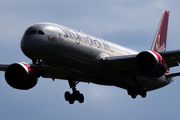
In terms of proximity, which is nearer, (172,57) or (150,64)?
(150,64)

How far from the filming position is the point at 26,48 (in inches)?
1268

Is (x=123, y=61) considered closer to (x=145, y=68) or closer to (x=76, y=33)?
(x=145, y=68)

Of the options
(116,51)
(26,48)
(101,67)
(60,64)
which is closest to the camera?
(26,48)

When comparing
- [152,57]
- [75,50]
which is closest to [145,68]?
[152,57]

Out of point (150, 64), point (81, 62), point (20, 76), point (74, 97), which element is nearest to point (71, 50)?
point (81, 62)

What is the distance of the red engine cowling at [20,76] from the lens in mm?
40328

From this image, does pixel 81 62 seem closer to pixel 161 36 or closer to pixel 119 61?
pixel 119 61

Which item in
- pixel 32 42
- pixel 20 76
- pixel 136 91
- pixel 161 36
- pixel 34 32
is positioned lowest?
pixel 32 42

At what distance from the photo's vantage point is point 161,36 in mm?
52500

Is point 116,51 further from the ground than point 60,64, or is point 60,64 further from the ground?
point 116,51

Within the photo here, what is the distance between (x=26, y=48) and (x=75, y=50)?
4278 mm

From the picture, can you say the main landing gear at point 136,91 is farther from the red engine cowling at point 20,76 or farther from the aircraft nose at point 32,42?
the aircraft nose at point 32,42

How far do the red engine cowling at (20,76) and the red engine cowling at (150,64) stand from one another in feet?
36.0

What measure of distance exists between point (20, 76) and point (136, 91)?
1146 centimetres
